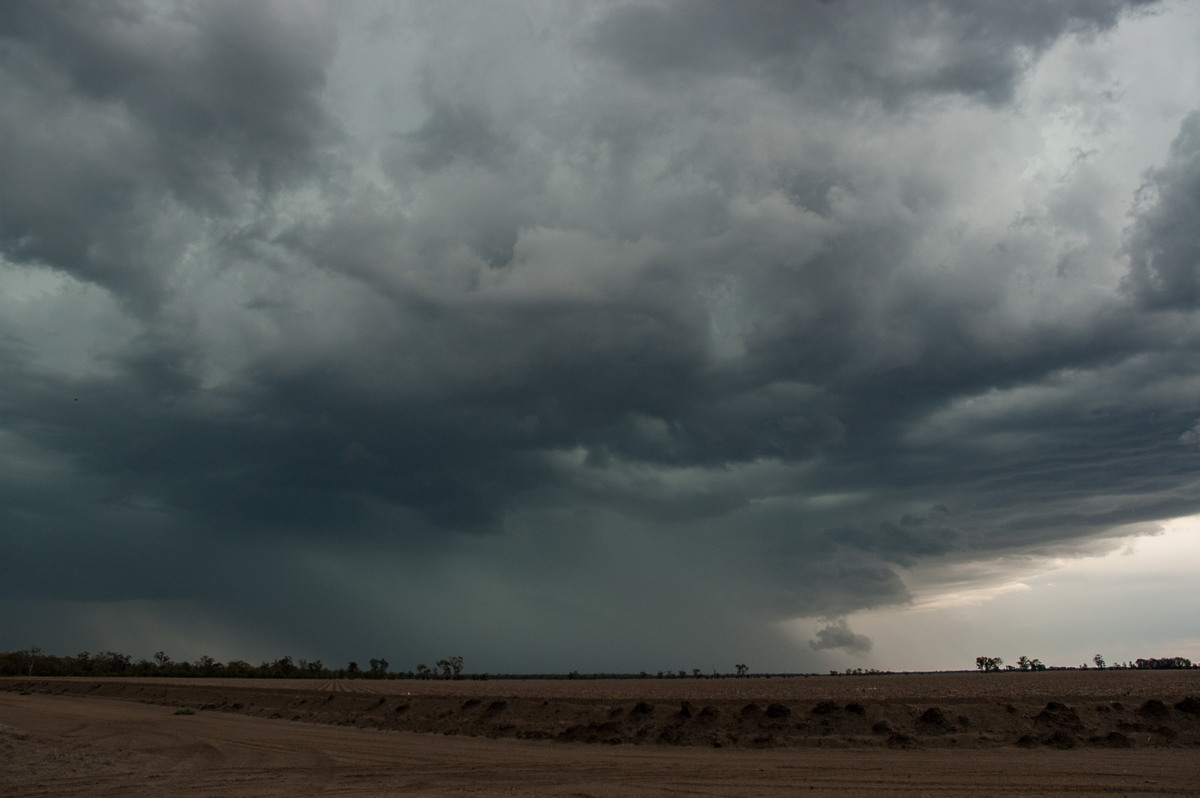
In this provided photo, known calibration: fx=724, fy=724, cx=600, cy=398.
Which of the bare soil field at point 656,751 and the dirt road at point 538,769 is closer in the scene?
the dirt road at point 538,769

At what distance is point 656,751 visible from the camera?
3338 cm

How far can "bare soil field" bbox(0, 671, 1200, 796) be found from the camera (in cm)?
2447

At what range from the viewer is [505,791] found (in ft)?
79.1

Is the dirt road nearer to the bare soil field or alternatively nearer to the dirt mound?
the bare soil field

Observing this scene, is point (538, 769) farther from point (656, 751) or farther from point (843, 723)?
point (843, 723)

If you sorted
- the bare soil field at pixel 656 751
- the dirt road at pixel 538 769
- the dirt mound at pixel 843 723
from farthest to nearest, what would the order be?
the dirt mound at pixel 843 723 < the bare soil field at pixel 656 751 < the dirt road at pixel 538 769

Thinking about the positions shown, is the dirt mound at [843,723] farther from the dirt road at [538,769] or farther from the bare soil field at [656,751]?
the dirt road at [538,769]

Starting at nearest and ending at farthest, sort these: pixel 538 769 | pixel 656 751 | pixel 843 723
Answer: pixel 538 769, pixel 656 751, pixel 843 723

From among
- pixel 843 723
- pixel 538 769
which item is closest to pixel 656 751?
pixel 538 769

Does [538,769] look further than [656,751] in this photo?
No

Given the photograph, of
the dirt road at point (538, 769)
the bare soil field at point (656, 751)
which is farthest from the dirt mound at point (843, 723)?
the dirt road at point (538, 769)

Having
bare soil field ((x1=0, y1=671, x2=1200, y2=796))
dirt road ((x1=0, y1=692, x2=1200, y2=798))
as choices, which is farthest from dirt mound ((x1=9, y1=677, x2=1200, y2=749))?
dirt road ((x1=0, y1=692, x2=1200, y2=798))

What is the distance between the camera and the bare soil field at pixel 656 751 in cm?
2447

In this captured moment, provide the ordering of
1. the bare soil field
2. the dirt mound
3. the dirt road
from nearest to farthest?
1. the dirt road
2. the bare soil field
3. the dirt mound
